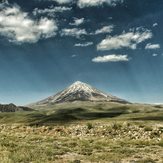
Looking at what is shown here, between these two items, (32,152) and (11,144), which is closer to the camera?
(32,152)

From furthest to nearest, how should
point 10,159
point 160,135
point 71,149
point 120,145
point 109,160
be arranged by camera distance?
point 160,135 → point 120,145 → point 71,149 → point 109,160 → point 10,159

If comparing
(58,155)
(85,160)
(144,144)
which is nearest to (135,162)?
(85,160)

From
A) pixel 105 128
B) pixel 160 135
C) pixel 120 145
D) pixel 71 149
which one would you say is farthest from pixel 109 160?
pixel 105 128

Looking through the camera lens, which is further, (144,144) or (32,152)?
(144,144)

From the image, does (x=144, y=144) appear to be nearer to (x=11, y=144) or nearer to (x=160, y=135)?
(x=160, y=135)

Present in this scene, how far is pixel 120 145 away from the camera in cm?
3350

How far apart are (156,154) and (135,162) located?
4.41m

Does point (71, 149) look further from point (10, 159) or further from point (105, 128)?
point (105, 128)

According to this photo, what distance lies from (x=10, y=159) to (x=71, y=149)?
8.05m

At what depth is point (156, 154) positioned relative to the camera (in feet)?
92.5

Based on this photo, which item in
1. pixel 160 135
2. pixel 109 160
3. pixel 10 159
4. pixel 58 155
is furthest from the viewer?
pixel 160 135

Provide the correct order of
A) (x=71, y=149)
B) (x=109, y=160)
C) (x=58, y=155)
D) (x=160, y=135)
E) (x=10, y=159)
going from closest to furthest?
(x=10, y=159) < (x=109, y=160) < (x=58, y=155) < (x=71, y=149) < (x=160, y=135)

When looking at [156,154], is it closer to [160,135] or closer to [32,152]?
[32,152]

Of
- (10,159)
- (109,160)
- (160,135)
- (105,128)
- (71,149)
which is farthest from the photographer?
(105,128)
